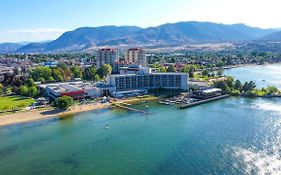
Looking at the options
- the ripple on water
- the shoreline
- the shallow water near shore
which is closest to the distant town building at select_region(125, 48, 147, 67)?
the shoreline

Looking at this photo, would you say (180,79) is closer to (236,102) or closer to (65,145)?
(236,102)

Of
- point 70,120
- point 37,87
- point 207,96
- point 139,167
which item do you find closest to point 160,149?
point 139,167

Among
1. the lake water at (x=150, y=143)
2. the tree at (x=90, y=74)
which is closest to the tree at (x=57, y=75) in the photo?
the tree at (x=90, y=74)

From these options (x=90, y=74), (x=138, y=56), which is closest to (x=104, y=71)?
(x=90, y=74)

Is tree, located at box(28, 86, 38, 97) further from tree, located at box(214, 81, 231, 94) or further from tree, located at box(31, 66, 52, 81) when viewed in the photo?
tree, located at box(214, 81, 231, 94)

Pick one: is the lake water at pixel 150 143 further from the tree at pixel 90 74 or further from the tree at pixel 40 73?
the tree at pixel 40 73

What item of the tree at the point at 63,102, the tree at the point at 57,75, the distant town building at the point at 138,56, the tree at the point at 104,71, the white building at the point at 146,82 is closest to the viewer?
the tree at the point at 63,102

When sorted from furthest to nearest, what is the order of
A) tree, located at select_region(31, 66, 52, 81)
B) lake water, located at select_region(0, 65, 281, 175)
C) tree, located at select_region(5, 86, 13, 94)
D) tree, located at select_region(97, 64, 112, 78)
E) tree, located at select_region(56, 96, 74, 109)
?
tree, located at select_region(97, 64, 112, 78) → tree, located at select_region(31, 66, 52, 81) → tree, located at select_region(5, 86, 13, 94) → tree, located at select_region(56, 96, 74, 109) → lake water, located at select_region(0, 65, 281, 175)
